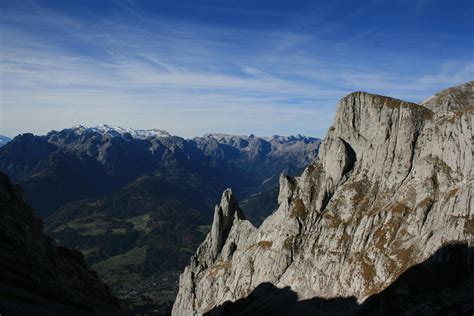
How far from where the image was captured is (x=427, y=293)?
11775 centimetres

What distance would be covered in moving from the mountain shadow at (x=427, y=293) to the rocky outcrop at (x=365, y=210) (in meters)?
1.70

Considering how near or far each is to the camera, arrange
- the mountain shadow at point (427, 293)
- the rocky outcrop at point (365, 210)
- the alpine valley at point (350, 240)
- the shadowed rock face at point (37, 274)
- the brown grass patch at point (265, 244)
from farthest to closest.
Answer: the brown grass patch at point (265, 244) → the rocky outcrop at point (365, 210) → the mountain shadow at point (427, 293) → the alpine valley at point (350, 240) → the shadowed rock face at point (37, 274)

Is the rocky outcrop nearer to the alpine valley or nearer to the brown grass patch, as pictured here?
the alpine valley

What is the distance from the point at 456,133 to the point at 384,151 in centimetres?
2711

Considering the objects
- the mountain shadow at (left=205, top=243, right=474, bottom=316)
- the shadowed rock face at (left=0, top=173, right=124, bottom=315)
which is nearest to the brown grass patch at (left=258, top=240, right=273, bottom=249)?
the mountain shadow at (left=205, top=243, right=474, bottom=316)

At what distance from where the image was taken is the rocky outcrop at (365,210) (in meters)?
132

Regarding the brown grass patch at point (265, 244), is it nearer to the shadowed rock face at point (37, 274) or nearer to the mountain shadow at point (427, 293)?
the mountain shadow at point (427, 293)

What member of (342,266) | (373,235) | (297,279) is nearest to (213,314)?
(297,279)

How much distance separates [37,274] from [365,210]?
350 feet

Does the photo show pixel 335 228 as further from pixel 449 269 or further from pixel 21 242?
pixel 21 242

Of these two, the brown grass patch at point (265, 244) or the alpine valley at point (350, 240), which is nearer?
the alpine valley at point (350, 240)

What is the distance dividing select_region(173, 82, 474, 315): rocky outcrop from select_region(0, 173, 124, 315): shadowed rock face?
71721 mm

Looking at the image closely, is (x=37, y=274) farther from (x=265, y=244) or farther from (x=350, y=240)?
(x=265, y=244)

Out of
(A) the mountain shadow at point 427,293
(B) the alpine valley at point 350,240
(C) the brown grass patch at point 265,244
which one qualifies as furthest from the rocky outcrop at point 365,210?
(A) the mountain shadow at point 427,293
